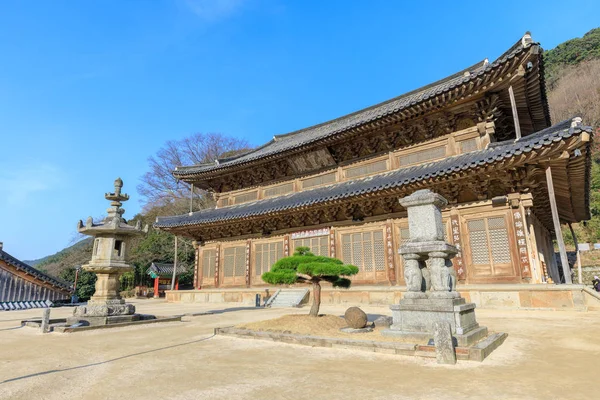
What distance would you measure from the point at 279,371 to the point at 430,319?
2969mm

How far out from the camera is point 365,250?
14.3 metres

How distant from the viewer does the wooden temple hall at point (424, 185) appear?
10625mm

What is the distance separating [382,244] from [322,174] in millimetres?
5164

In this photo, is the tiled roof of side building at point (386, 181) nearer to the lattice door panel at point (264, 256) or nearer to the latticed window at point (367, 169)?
the latticed window at point (367, 169)

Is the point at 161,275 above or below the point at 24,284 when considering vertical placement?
above

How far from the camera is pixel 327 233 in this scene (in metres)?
15.5

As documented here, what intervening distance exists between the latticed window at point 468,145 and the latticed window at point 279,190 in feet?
28.7

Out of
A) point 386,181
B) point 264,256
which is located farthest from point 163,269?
point 386,181

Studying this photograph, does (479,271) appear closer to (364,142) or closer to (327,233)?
(327,233)

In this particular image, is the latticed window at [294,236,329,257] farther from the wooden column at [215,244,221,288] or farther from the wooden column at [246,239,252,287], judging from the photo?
the wooden column at [215,244,221,288]

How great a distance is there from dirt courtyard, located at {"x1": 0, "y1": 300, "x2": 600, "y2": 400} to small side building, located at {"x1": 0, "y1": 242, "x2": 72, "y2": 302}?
51.4ft

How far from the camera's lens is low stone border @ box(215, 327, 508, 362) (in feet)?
15.1

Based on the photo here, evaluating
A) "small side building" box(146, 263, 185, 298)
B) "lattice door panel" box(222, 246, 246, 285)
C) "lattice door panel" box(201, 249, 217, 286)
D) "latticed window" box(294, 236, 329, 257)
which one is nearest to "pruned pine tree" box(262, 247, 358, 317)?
"latticed window" box(294, 236, 329, 257)

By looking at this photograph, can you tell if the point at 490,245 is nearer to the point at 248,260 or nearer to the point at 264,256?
the point at 264,256
